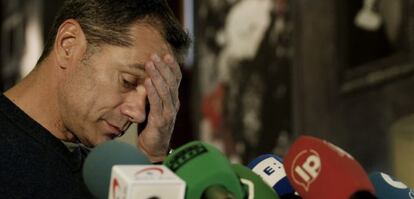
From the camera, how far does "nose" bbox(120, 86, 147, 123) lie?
4.61ft

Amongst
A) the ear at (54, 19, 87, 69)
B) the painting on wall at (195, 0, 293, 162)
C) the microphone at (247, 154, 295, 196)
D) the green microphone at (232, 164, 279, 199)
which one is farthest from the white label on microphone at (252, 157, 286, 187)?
the painting on wall at (195, 0, 293, 162)

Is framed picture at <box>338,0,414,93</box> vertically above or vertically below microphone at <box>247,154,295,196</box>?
below

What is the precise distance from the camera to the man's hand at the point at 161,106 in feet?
4.74

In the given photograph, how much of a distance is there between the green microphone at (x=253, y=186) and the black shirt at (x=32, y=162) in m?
0.35

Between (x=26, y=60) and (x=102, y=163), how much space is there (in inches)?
206

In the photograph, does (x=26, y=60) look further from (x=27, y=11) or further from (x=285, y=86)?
(x=285, y=86)

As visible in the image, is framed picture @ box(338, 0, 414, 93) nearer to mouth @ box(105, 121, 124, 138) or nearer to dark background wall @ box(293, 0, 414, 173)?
dark background wall @ box(293, 0, 414, 173)

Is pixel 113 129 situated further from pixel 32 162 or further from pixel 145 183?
pixel 145 183

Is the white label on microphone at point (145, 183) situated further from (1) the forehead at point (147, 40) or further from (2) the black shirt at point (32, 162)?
(1) the forehead at point (147, 40)

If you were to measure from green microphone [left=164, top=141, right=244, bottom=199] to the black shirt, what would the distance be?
0.34m

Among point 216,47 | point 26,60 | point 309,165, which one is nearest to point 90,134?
point 309,165

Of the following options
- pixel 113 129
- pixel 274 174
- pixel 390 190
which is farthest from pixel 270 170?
pixel 113 129

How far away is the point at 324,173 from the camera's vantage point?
101cm

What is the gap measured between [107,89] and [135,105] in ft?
0.22
